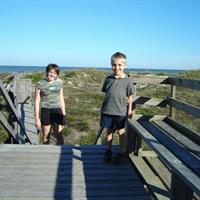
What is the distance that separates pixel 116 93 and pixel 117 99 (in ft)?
0.32

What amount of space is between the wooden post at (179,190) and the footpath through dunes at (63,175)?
1302 millimetres

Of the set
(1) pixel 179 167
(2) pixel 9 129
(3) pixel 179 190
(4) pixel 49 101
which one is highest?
A: (4) pixel 49 101

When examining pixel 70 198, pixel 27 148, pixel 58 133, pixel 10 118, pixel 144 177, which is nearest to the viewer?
pixel 70 198

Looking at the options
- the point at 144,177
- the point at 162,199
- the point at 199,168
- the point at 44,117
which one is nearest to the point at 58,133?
the point at 44,117

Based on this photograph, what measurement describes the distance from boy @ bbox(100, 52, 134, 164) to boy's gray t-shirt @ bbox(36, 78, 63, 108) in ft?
3.83

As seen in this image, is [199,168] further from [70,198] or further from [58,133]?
[58,133]

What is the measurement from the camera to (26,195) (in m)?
4.79

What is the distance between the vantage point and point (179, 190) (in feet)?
11.8

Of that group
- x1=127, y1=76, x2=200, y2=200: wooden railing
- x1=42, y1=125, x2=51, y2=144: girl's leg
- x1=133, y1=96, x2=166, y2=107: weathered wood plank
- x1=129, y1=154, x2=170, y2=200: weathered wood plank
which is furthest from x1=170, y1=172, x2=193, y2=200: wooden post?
x1=42, y1=125, x2=51, y2=144: girl's leg

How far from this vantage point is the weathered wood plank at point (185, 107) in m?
5.05

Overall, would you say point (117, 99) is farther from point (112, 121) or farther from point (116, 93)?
point (112, 121)

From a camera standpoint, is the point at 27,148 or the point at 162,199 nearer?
the point at 162,199

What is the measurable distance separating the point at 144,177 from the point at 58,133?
2.59m

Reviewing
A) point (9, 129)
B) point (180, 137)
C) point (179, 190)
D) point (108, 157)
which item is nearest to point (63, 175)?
point (108, 157)
